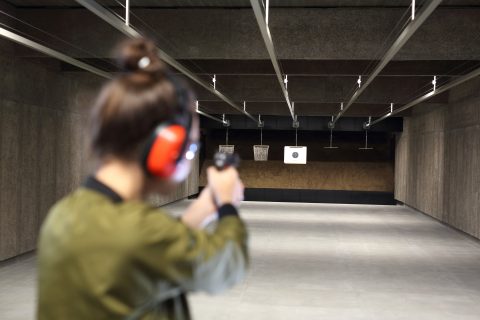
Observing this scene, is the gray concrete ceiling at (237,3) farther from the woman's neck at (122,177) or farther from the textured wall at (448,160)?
the woman's neck at (122,177)

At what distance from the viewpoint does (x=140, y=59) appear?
1136 mm

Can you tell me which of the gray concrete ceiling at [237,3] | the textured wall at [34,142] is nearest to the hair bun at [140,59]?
the textured wall at [34,142]

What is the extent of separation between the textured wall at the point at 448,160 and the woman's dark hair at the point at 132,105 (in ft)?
34.9

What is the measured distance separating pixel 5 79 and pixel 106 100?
7249 millimetres

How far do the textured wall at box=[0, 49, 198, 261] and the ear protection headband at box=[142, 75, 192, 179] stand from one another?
6.28 m

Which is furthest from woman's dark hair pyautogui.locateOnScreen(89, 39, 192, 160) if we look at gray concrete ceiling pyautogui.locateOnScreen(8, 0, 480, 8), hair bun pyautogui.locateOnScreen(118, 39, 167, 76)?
gray concrete ceiling pyautogui.locateOnScreen(8, 0, 480, 8)

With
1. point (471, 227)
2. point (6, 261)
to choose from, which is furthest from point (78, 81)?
point (471, 227)

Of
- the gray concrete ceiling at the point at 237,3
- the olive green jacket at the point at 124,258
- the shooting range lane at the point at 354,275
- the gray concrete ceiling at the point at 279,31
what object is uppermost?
the gray concrete ceiling at the point at 237,3

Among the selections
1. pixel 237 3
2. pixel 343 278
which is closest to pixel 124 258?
pixel 343 278

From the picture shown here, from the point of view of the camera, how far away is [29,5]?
7.93 m

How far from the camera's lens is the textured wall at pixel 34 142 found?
7.88m

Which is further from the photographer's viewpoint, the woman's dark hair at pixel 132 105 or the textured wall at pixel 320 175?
the textured wall at pixel 320 175

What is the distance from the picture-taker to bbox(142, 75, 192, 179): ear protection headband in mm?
1098

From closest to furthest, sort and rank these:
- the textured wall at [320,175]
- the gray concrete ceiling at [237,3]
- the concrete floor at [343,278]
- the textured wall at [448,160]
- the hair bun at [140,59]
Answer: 1. the hair bun at [140,59]
2. the concrete floor at [343,278]
3. the gray concrete ceiling at [237,3]
4. the textured wall at [448,160]
5. the textured wall at [320,175]
